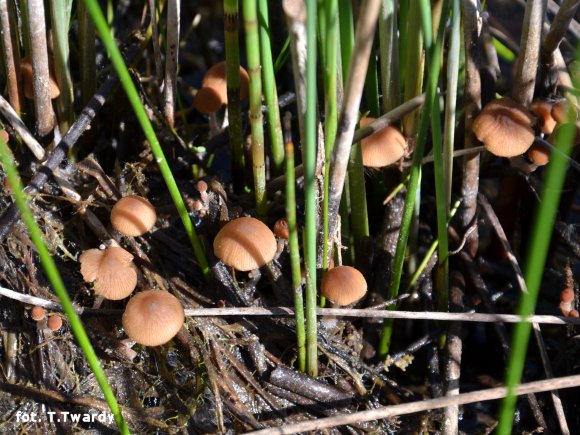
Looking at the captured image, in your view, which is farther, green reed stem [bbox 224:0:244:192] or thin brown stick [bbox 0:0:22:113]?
thin brown stick [bbox 0:0:22:113]

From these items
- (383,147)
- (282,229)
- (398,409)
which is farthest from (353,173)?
(398,409)

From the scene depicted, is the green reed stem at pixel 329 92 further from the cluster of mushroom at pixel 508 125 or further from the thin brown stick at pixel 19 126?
the thin brown stick at pixel 19 126

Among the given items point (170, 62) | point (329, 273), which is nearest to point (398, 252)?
point (329, 273)

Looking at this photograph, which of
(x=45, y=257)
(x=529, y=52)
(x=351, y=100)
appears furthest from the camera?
(x=529, y=52)

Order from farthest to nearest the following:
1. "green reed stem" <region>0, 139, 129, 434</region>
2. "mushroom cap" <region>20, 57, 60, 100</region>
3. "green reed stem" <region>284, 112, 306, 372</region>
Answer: "mushroom cap" <region>20, 57, 60, 100</region>, "green reed stem" <region>284, 112, 306, 372</region>, "green reed stem" <region>0, 139, 129, 434</region>

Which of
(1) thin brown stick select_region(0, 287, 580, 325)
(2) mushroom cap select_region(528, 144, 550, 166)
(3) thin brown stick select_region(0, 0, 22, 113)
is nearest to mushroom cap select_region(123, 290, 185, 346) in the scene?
(1) thin brown stick select_region(0, 287, 580, 325)

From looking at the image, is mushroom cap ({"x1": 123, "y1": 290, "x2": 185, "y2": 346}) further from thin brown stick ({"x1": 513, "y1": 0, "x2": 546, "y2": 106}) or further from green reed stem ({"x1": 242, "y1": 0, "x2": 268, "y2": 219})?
thin brown stick ({"x1": 513, "y1": 0, "x2": 546, "y2": 106})

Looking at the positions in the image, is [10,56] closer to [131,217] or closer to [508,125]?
[131,217]
